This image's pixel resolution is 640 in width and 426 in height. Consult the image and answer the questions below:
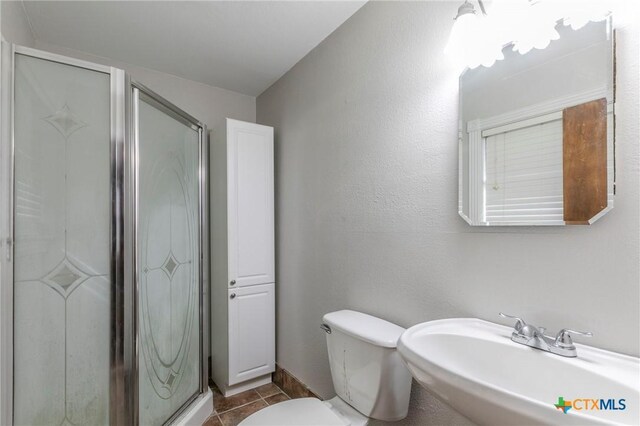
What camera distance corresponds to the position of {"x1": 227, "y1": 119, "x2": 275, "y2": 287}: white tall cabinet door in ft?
6.78

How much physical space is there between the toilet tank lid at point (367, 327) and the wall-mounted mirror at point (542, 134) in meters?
0.55

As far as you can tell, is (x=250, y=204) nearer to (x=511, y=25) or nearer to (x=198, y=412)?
(x=198, y=412)

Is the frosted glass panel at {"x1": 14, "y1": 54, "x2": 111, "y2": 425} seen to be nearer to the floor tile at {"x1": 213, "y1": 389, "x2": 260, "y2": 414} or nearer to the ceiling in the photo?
the ceiling

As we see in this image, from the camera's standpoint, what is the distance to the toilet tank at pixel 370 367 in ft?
3.88

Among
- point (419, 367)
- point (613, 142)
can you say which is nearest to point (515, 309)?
point (419, 367)

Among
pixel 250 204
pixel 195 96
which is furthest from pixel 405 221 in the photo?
pixel 195 96

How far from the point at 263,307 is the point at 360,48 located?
178cm

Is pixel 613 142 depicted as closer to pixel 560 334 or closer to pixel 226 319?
pixel 560 334

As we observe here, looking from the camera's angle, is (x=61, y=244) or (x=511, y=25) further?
(x=61, y=244)

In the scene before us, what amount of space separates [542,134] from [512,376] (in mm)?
729

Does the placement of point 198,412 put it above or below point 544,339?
below

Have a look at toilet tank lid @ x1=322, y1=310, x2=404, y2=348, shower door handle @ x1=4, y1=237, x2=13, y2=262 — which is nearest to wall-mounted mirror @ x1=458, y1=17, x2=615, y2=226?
toilet tank lid @ x1=322, y1=310, x2=404, y2=348

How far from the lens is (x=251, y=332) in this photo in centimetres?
214

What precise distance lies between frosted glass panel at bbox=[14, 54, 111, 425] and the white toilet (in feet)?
2.43
